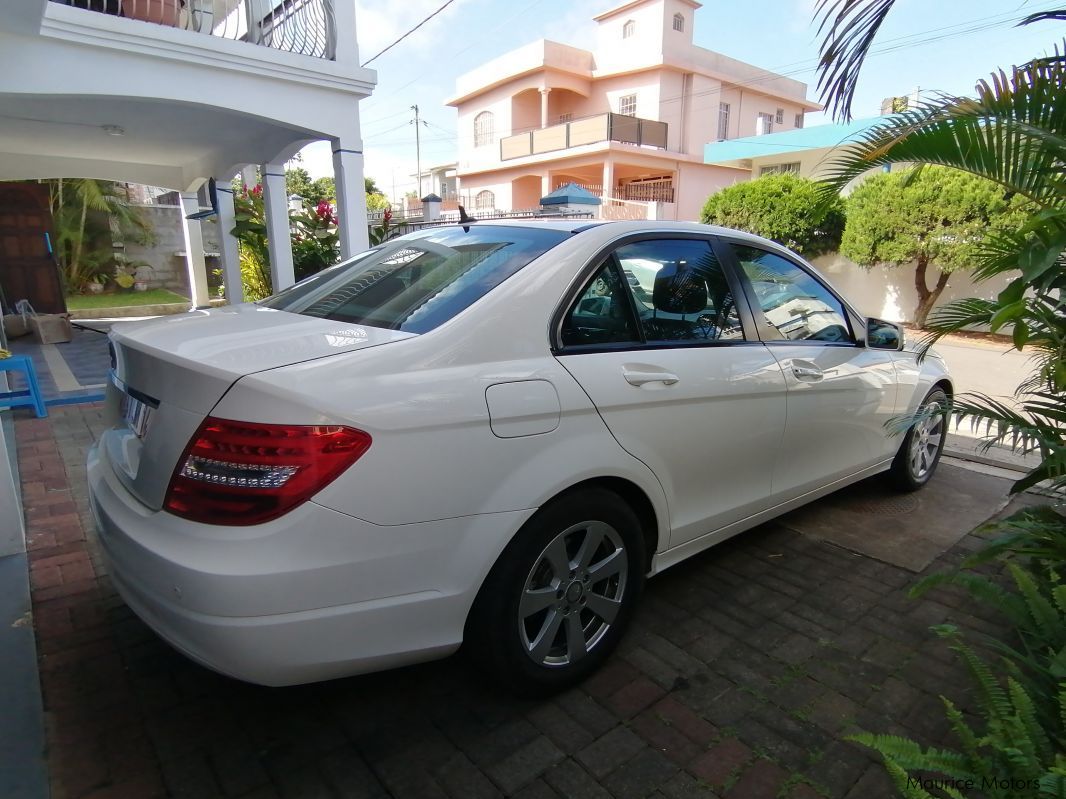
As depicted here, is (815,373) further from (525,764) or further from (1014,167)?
(525,764)

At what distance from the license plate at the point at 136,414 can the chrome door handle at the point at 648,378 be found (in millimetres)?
1539

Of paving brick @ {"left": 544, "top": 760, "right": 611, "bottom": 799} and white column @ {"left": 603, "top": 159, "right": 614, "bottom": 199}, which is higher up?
white column @ {"left": 603, "top": 159, "right": 614, "bottom": 199}

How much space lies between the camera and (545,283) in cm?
221

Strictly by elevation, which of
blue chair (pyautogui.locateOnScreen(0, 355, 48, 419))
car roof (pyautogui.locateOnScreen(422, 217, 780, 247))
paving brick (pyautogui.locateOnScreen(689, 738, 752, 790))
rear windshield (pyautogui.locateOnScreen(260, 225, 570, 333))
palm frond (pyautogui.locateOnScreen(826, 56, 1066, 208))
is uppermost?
palm frond (pyautogui.locateOnScreen(826, 56, 1066, 208))

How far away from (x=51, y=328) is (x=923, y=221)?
48.3ft

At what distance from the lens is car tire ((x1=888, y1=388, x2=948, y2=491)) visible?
4109 mm

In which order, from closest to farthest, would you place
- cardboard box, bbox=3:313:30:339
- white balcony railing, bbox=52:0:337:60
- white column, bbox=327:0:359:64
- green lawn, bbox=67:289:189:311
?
1. white balcony railing, bbox=52:0:337:60
2. white column, bbox=327:0:359:64
3. cardboard box, bbox=3:313:30:339
4. green lawn, bbox=67:289:189:311

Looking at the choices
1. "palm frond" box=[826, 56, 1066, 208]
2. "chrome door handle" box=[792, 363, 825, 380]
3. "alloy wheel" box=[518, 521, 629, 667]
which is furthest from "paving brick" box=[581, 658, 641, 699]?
"palm frond" box=[826, 56, 1066, 208]

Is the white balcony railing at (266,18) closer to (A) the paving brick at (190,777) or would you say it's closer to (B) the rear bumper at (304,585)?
(B) the rear bumper at (304,585)

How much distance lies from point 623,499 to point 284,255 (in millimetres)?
7266

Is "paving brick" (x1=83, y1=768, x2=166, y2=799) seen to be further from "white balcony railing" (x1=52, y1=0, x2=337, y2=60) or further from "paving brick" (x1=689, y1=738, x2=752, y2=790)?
"white balcony railing" (x1=52, y1=0, x2=337, y2=60)

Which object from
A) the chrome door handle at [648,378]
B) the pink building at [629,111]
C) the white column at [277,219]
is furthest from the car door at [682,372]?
the pink building at [629,111]

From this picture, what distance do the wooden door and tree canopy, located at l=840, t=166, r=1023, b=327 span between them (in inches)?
597

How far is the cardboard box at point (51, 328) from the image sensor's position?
981 cm
